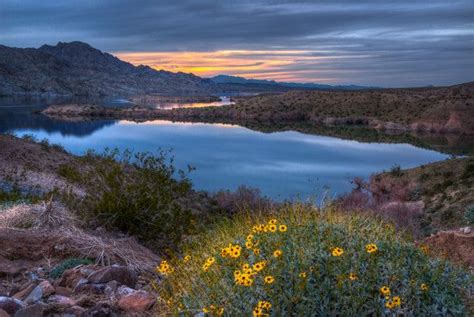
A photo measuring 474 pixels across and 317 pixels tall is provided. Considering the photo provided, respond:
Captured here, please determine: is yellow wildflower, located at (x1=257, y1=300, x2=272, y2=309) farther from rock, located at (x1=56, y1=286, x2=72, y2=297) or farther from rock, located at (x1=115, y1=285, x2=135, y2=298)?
rock, located at (x1=56, y1=286, x2=72, y2=297)

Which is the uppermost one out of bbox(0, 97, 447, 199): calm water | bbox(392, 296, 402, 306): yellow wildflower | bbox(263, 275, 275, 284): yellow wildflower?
bbox(263, 275, 275, 284): yellow wildflower

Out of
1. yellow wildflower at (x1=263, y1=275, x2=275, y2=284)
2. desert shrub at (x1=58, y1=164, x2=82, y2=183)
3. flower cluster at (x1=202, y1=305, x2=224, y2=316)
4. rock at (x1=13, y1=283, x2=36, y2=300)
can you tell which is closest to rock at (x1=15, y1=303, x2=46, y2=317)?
rock at (x1=13, y1=283, x2=36, y2=300)

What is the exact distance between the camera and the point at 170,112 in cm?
9638

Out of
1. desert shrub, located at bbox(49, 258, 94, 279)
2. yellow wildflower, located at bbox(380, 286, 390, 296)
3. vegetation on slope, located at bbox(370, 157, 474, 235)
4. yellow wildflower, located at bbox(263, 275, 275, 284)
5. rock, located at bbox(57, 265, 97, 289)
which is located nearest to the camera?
yellow wildflower, located at bbox(263, 275, 275, 284)

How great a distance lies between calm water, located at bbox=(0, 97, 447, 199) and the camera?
133ft

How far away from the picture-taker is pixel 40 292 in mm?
5398

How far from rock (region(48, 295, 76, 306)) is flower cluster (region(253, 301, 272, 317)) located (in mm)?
2230

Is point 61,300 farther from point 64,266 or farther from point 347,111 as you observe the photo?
point 347,111

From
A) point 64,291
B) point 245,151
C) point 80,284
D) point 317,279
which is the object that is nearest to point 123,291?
point 80,284

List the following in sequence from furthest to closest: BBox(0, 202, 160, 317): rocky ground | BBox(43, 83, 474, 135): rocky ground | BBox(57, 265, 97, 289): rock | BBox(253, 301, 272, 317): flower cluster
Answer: BBox(43, 83, 474, 135): rocky ground → BBox(57, 265, 97, 289): rock → BBox(0, 202, 160, 317): rocky ground → BBox(253, 301, 272, 317): flower cluster

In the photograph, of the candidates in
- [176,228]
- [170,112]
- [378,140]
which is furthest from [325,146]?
[176,228]

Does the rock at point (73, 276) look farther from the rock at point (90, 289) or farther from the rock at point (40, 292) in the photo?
the rock at point (40, 292)

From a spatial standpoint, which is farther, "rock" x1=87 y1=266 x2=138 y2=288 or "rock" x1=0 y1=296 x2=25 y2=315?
"rock" x1=87 y1=266 x2=138 y2=288

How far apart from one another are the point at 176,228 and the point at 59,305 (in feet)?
18.1
